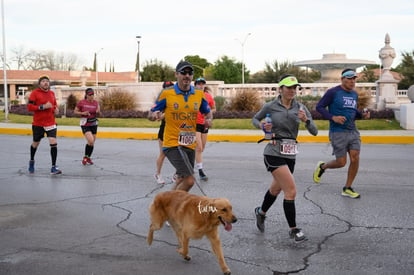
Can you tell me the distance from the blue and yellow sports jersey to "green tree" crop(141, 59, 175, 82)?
5075cm

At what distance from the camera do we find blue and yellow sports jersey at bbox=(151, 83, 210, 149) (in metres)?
5.77

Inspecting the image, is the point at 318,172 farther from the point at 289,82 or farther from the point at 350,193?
the point at 289,82

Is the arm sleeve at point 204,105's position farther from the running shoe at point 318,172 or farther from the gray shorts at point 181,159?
the running shoe at point 318,172

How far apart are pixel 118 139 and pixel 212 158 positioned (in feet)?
21.0

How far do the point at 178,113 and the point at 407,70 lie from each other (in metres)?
45.8

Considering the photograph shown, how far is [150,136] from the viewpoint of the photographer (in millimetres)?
17906

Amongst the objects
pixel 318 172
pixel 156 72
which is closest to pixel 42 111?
pixel 318 172

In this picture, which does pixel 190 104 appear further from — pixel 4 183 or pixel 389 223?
pixel 4 183

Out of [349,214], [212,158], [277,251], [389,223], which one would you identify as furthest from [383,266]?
[212,158]

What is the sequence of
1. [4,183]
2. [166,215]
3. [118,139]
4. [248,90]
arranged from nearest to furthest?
[166,215], [4,183], [118,139], [248,90]

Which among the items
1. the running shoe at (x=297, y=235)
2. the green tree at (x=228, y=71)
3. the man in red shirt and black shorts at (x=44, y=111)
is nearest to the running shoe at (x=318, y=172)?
the running shoe at (x=297, y=235)

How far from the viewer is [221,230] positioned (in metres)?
5.96

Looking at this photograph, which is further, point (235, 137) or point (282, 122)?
point (235, 137)

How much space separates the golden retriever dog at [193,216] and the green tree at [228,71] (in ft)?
208
